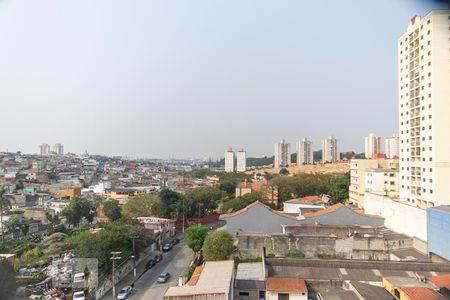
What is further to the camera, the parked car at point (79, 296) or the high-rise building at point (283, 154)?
the high-rise building at point (283, 154)

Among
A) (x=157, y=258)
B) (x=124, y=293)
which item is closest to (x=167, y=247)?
(x=157, y=258)

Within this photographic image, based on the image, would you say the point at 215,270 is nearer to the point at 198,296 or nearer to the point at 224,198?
the point at 198,296

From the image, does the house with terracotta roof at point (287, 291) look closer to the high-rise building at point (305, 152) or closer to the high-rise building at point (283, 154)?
the high-rise building at point (305, 152)

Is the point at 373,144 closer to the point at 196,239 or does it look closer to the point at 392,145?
the point at 392,145

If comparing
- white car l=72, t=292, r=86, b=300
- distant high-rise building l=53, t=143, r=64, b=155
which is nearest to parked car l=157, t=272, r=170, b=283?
white car l=72, t=292, r=86, b=300

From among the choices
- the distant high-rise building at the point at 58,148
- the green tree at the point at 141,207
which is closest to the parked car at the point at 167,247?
the green tree at the point at 141,207

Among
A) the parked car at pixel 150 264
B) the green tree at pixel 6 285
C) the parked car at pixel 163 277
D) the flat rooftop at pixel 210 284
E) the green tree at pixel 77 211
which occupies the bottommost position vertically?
the parked car at pixel 150 264

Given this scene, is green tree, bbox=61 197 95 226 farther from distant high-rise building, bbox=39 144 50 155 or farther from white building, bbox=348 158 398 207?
distant high-rise building, bbox=39 144 50 155
